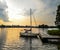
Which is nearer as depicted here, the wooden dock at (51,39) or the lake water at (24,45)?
the lake water at (24,45)

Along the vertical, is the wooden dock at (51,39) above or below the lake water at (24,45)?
above

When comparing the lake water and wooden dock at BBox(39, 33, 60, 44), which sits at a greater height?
wooden dock at BBox(39, 33, 60, 44)

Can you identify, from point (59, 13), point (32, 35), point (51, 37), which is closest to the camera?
point (51, 37)

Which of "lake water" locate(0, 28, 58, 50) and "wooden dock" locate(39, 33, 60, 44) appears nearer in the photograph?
"lake water" locate(0, 28, 58, 50)

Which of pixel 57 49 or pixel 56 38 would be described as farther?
pixel 56 38

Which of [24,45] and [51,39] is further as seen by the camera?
[51,39]

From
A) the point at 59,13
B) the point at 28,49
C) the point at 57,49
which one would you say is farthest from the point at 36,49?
the point at 59,13

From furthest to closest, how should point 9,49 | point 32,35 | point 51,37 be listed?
point 32,35 < point 51,37 < point 9,49

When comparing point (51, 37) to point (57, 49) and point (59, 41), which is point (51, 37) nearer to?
point (59, 41)

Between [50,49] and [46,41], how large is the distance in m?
9.39

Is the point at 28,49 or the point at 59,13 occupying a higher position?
the point at 59,13

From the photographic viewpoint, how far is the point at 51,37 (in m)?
43.8

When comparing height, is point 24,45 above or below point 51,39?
below

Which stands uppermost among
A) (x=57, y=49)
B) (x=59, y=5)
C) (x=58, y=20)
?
(x=59, y=5)
